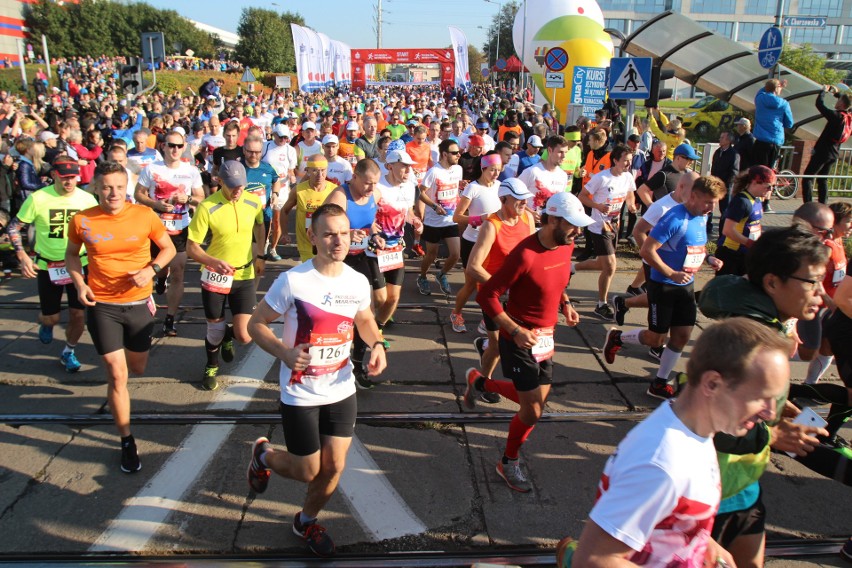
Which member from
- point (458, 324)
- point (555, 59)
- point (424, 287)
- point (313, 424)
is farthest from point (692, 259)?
point (555, 59)

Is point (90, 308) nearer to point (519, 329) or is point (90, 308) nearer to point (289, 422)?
point (289, 422)

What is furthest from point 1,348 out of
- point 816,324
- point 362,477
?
point 816,324

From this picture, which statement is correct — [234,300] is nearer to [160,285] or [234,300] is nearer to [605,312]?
[160,285]

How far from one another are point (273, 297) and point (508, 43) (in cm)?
9070

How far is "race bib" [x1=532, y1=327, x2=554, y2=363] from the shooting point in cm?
400

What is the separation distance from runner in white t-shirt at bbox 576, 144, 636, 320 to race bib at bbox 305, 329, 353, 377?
15.8 ft

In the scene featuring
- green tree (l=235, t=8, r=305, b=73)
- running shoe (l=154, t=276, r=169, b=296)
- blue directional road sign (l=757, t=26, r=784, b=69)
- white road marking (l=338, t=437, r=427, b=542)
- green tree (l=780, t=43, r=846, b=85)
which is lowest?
white road marking (l=338, t=437, r=427, b=542)

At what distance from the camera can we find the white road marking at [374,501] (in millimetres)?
3744

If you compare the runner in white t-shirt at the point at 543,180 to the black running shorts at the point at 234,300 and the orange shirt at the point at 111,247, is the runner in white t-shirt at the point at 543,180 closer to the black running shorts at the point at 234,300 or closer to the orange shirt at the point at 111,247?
the black running shorts at the point at 234,300

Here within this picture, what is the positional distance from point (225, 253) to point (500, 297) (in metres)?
2.46

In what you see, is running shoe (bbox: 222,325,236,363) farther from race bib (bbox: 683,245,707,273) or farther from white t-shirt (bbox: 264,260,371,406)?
race bib (bbox: 683,245,707,273)

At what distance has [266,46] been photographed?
72.2 metres

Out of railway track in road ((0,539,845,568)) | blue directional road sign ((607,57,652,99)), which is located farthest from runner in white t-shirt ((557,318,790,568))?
blue directional road sign ((607,57,652,99))

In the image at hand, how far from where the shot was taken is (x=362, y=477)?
14.0 ft
